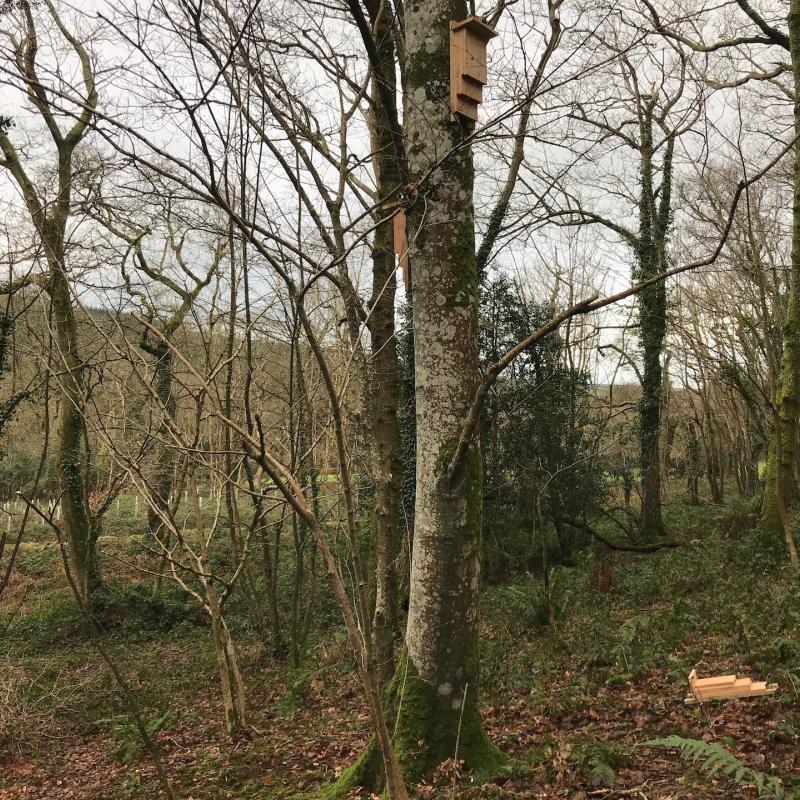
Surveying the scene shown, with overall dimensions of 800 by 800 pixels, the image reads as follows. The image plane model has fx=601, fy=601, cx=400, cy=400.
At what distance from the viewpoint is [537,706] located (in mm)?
4301

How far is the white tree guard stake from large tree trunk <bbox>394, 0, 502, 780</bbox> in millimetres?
1424

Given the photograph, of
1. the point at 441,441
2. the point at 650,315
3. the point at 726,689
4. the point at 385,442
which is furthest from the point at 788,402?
the point at 441,441

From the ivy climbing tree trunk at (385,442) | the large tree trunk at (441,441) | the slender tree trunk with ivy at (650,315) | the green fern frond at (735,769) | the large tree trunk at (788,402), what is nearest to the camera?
the green fern frond at (735,769)

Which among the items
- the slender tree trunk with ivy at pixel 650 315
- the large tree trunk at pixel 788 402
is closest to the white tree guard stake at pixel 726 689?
the large tree trunk at pixel 788 402

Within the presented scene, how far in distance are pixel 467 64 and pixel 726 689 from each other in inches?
153

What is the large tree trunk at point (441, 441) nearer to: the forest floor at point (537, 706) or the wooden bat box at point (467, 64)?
the wooden bat box at point (467, 64)

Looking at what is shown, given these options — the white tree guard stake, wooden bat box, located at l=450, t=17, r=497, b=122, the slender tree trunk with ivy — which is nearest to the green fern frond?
the white tree guard stake

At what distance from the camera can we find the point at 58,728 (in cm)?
644

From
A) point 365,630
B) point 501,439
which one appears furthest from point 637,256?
point 365,630

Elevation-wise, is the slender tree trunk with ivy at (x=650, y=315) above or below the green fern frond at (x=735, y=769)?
above

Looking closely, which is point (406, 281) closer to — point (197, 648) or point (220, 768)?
point (220, 768)

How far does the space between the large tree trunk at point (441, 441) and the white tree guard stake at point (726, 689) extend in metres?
1.42

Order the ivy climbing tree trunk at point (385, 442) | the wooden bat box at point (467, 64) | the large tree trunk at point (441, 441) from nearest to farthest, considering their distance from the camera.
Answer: the large tree trunk at point (441, 441) < the wooden bat box at point (467, 64) < the ivy climbing tree trunk at point (385, 442)

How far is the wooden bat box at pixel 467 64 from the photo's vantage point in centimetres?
311
